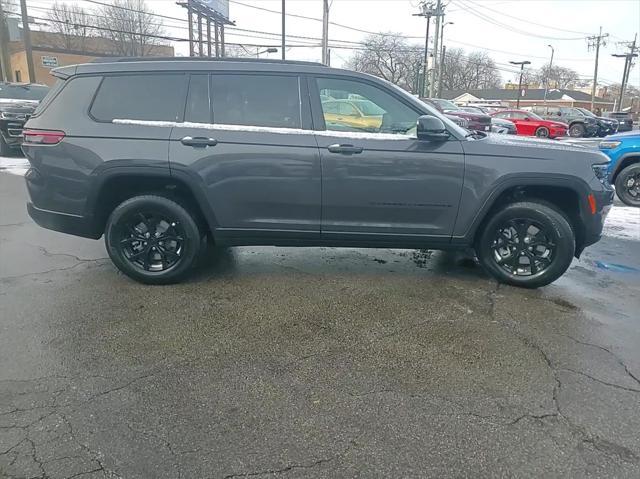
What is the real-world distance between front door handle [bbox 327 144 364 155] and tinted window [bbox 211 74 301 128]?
44 centimetres

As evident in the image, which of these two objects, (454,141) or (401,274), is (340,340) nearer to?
(401,274)

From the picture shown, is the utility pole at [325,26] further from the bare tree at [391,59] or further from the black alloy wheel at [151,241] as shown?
the bare tree at [391,59]

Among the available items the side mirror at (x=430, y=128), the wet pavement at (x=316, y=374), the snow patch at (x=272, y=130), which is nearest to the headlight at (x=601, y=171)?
the wet pavement at (x=316, y=374)

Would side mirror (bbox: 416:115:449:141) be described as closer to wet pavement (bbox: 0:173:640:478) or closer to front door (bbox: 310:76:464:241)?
front door (bbox: 310:76:464:241)

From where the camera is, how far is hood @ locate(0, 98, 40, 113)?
39.7ft

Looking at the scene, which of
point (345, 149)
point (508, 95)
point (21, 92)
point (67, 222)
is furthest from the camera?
point (508, 95)

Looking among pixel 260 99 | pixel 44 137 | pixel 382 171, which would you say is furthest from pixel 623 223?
pixel 44 137

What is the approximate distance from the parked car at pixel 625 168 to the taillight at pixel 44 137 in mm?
8431

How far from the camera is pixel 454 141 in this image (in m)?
4.11

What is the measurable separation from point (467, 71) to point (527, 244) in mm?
97849

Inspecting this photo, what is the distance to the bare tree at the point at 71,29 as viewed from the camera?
50250 mm

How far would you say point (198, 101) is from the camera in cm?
415

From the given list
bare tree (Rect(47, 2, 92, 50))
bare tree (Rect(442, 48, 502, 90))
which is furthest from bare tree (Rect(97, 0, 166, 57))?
bare tree (Rect(442, 48, 502, 90))

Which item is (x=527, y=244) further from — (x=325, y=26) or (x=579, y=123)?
(x=579, y=123)
